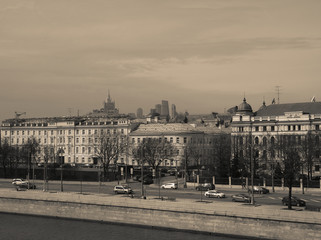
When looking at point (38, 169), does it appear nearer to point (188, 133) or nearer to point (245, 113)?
point (188, 133)

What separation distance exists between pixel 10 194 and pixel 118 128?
57.5 metres

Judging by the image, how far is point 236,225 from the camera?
4722cm

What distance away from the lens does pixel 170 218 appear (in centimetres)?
5156

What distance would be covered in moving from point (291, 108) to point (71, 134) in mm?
53289

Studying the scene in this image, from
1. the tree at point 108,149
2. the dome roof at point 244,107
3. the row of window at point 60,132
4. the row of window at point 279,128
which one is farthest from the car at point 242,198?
the row of window at point 60,132

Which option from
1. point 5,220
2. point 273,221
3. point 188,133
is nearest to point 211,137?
point 188,133

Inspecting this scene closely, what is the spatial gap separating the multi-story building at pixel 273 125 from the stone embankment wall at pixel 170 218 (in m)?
37.4

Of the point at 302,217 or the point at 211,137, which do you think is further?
the point at 211,137

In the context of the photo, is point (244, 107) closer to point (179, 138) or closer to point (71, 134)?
point (179, 138)

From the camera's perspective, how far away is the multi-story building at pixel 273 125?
94500mm

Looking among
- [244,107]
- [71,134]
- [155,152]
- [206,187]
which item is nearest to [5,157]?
[71,134]

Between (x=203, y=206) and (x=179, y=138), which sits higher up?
(x=179, y=138)

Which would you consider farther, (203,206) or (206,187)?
(206,187)

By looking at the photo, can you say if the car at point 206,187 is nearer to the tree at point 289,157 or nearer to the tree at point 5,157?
the tree at point 289,157
